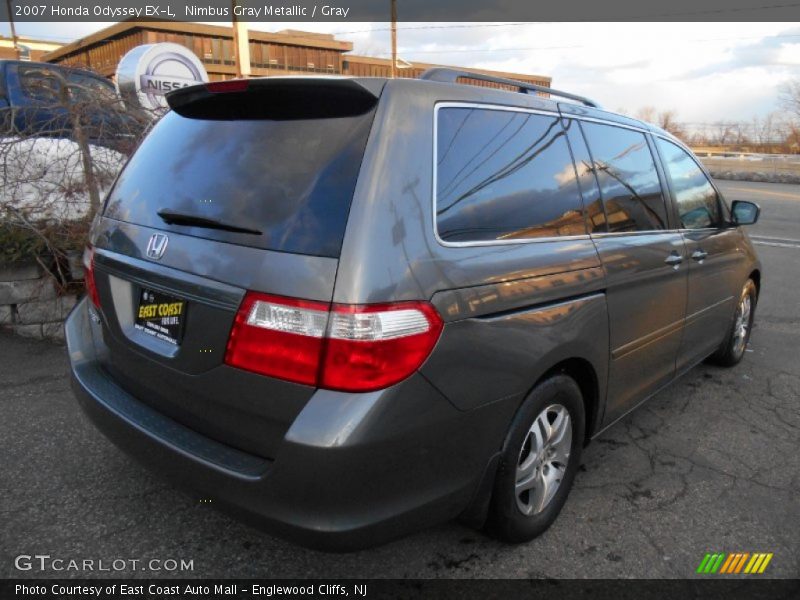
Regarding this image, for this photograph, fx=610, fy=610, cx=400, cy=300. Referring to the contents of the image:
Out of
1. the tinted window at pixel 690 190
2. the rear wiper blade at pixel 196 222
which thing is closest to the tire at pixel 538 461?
the rear wiper blade at pixel 196 222

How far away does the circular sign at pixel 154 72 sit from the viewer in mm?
6504

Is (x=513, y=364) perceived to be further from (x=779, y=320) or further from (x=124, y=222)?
(x=779, y=320)

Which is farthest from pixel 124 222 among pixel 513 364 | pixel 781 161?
pixel 781 161

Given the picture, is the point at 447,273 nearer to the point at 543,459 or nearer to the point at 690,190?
the point at 543,459

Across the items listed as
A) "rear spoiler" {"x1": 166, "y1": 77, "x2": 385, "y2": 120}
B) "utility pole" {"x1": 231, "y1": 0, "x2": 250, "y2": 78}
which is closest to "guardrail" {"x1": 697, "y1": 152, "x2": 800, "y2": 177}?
"utility pole" {"x1": 231, "y1": 0, "x2": 250, "y2": 78}

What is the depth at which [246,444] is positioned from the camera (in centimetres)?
194

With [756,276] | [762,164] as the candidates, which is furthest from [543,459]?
[762,164]

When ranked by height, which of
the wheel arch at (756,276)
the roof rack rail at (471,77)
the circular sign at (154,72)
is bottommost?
the wheel arch at (756,276)

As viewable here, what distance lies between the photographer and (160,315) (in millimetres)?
2154

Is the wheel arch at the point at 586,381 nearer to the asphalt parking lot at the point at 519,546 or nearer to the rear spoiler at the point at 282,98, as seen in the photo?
the asphalt parking lot at the point at 519,546

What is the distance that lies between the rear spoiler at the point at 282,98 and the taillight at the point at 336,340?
68 cm

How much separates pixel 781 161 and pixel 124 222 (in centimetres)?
3469

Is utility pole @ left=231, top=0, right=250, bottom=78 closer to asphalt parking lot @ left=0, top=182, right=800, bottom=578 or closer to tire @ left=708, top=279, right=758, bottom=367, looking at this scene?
asphalt parking lot @ left=0, top=182, right=800, bottom=578

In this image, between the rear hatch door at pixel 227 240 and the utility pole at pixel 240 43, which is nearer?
the rear hatch door at pixel 227 240
